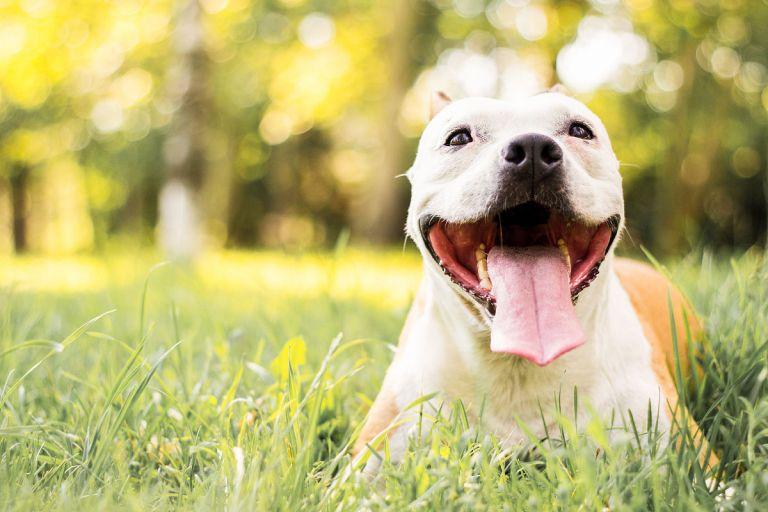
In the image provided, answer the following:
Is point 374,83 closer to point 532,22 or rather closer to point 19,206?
point 532,22

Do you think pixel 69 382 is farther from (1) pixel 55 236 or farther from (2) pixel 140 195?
(1) pixel 55 236

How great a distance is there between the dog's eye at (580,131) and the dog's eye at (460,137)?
333mm

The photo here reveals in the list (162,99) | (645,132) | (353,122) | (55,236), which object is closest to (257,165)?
(353,122)

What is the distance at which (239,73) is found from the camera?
57.4ft

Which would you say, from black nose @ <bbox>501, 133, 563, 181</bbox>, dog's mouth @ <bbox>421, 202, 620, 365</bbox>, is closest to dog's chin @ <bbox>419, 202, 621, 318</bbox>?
dog's mouth @ <bbox>421, 202, 620, 365</bbox>

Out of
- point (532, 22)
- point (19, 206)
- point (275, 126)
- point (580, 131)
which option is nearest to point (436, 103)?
point (580, 131)

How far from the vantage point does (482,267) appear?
7.53 ft

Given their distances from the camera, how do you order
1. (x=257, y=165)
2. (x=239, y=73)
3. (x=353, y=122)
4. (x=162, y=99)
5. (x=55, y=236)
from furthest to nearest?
(x=55, y=236)
(x=257, y=165)
(x=353, y=122)
(x=162, y=99)
(x=239, y=73)

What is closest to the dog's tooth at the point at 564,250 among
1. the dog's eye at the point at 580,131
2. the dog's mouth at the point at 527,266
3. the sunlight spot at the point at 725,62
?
the dog's mouth at the point at 527,266

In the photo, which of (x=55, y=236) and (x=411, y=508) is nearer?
(x=411, y=508)

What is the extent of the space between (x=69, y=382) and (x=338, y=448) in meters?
1.21

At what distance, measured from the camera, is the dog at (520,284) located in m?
2.14

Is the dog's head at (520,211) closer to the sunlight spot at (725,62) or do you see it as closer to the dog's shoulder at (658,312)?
the dog's shoulder at (658,312)

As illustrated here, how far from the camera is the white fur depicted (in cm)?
224
